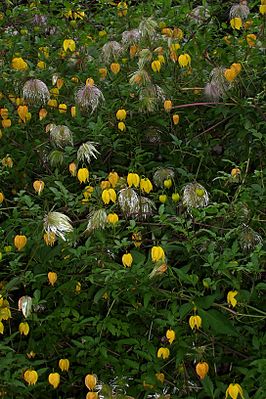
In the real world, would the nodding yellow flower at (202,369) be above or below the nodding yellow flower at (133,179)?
below

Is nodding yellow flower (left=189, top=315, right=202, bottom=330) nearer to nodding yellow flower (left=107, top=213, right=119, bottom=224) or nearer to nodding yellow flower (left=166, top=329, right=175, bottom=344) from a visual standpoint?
nodding yellow flower (left=166, top=329, right=175, bottom=344)

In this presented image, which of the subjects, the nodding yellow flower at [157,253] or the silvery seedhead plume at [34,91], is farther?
the silvery seedhead plume at [34,91]

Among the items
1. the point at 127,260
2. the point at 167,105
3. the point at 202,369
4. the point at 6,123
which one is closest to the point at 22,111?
the point at 6,123

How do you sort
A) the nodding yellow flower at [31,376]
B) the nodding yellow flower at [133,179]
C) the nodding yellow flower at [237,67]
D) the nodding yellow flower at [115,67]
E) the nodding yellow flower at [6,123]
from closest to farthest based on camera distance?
the nodding yellow flower at [31,376], the nodding yellow flower at [133,179], the nodding yellow flower at [237,67], the nodding yellow flower at [6,123], the nodding yellow flower at [115,67]

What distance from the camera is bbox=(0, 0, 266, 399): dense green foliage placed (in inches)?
83.1

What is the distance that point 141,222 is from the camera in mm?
2420

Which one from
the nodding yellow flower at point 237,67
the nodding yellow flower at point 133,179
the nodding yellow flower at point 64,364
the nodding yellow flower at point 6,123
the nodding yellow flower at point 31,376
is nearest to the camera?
the nodding yellow flower at point 31,376

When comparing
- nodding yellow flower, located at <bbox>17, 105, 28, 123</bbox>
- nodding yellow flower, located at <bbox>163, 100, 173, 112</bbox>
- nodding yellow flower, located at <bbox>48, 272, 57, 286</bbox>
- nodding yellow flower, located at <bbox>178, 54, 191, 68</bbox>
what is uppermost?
nodding yellow flower, located at <bbox>178, 54, 191, 68</bbox>

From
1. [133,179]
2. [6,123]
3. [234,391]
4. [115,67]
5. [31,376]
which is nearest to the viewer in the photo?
[234,391]

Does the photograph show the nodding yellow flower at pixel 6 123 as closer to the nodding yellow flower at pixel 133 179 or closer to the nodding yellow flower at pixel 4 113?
the nodding yellow flower at pixel 4 113

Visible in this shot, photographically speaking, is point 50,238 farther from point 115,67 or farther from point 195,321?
point 115,67

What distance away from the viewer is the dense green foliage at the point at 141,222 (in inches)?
83.1

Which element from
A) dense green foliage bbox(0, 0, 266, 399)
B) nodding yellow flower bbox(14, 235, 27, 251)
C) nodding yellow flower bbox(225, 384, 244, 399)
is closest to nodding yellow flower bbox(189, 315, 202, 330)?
dense green foliage bbox(0, 0, 266, 399)

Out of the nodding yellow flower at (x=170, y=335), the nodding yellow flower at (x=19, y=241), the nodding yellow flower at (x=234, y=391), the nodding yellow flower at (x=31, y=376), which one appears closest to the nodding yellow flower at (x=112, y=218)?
the nodding yellow flower at (x=19, y=241)
